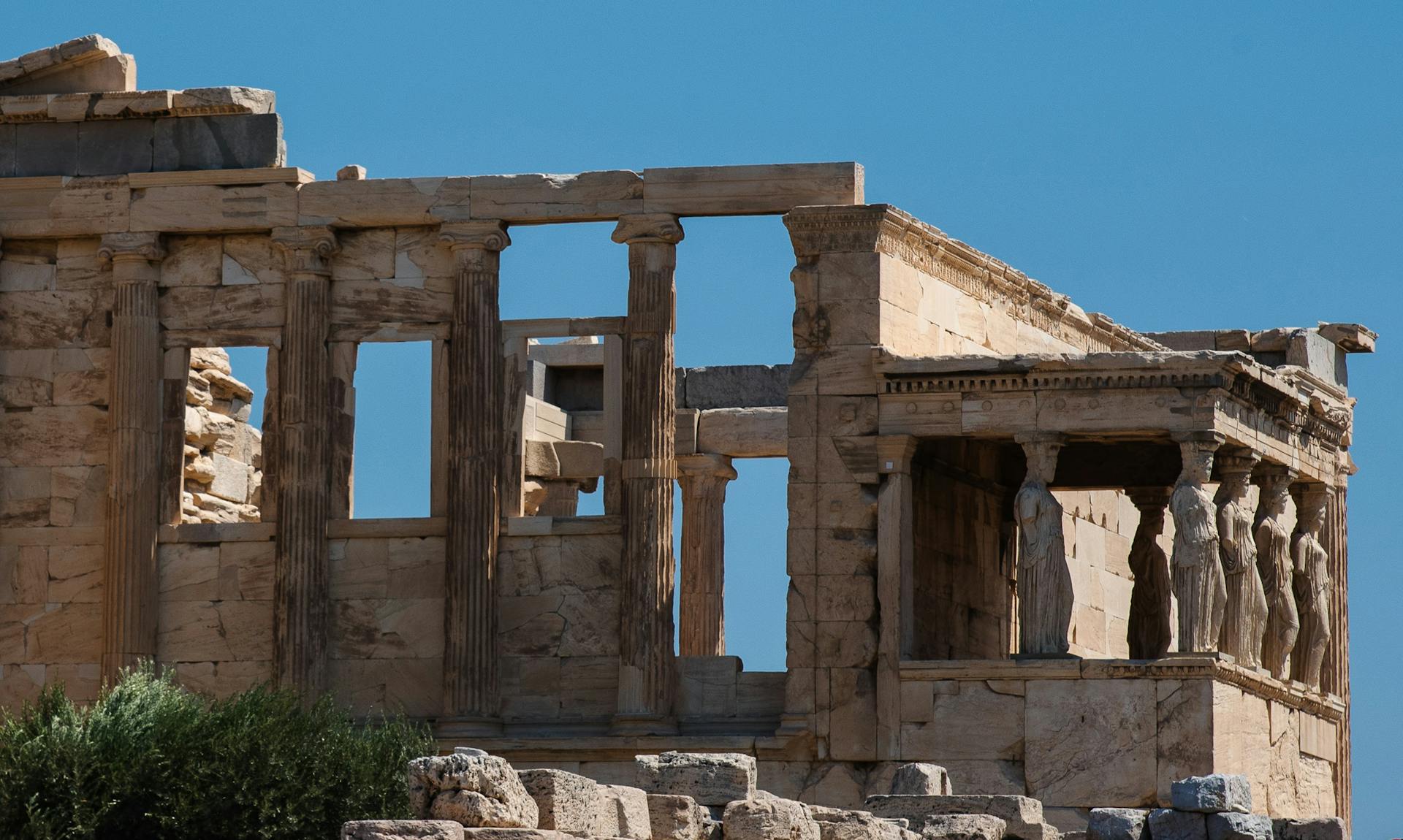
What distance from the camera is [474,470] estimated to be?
84.8ft

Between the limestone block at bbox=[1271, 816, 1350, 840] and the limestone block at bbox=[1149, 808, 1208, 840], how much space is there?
45 cm

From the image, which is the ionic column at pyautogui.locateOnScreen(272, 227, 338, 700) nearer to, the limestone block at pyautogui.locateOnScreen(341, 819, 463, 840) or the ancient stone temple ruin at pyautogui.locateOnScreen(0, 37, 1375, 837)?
the ancient stone temple ruin at pyautogui.locateOnScreen(0, 37, 1375, 837)

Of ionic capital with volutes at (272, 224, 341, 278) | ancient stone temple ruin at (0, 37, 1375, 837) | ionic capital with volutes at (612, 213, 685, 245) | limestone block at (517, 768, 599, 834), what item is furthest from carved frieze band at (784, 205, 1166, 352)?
limestone block at (517, 768, 599, 834)

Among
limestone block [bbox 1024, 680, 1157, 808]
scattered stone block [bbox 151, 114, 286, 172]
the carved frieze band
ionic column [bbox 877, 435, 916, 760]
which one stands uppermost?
scattered stone block [bbox 151, 114, 286, 172]

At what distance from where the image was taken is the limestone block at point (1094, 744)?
78.4ft

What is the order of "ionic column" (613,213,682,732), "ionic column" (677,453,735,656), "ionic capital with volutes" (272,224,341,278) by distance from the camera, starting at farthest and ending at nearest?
"ionic column" (677,453,735,656) < "ionic capital with volutes" (272,224,341,278) < "ionic column" (613,213,682,732)

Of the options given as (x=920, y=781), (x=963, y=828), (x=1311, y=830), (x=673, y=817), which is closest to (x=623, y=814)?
(x=673, y=817)

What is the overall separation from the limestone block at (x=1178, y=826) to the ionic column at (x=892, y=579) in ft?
19.3

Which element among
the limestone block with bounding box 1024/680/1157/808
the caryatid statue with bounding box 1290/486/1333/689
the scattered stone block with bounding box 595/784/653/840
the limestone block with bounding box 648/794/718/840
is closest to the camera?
the scattered stone block with bounding box 595/784/653/840

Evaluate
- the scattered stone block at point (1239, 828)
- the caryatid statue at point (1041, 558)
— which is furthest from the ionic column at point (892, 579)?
the scattered stone block at point (1239, 828)

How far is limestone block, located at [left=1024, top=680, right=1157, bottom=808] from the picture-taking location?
2391 cm

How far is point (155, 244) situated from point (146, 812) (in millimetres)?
7181

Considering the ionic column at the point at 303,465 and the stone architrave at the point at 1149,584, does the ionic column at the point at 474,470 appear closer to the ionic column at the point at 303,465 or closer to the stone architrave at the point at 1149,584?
the ionic column at the point at 303,465

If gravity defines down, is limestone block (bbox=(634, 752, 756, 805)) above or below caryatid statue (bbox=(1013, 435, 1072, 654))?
below
